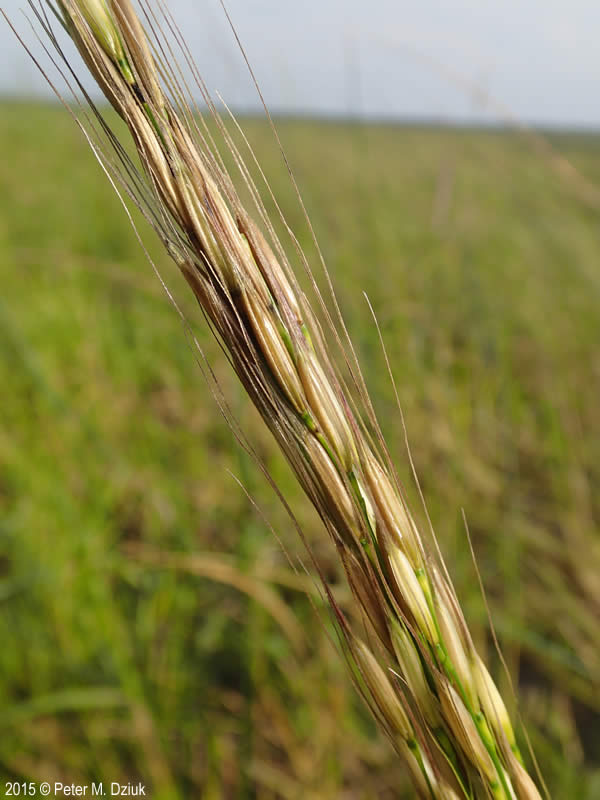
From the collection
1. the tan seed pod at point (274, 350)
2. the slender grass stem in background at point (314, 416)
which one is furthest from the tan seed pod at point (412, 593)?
the tan seed pod at point (274, 350)

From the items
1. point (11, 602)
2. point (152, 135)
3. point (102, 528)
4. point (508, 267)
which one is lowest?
point (11, 602)

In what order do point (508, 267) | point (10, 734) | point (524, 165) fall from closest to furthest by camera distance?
1. point (10, 734)
2. point (508, 267)
3. point (524, 165)

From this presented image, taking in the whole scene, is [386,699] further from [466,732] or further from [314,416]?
[314,416]

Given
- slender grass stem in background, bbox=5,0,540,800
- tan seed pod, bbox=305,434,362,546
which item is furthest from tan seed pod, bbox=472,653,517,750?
tan seed pod, bbox=305,434,362,546

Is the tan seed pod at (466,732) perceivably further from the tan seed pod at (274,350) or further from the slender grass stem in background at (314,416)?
the tan seed pod at (274,350)

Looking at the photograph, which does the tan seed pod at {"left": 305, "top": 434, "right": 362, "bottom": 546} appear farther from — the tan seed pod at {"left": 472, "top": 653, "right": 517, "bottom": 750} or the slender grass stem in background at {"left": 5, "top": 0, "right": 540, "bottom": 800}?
the tan seed pod at {"left": 472, "top": 653, "right": 517, "bottom": 750}

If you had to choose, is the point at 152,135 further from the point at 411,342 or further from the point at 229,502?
the point at 411,342

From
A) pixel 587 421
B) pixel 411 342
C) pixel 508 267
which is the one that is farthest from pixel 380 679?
pixel 508 267
